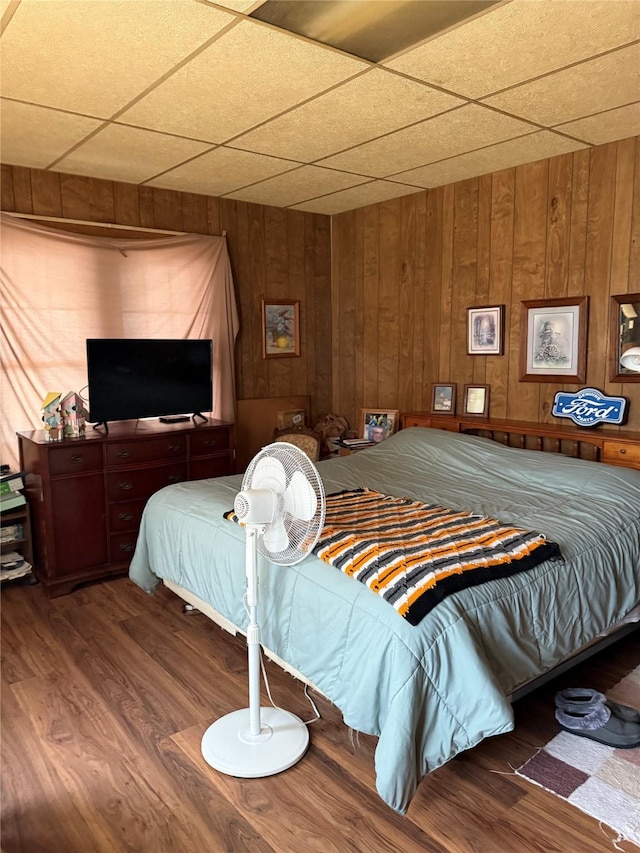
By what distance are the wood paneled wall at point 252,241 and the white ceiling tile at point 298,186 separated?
189 millimetres

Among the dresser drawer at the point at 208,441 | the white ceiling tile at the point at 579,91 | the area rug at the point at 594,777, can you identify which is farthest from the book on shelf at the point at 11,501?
the white ceiling tile at the point at 579,91

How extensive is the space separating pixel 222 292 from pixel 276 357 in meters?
0.69

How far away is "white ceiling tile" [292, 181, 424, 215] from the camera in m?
4.16

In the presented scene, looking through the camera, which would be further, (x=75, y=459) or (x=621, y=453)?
(x=75, y=459)

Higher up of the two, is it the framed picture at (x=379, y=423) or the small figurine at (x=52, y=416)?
the small figurine at (x=52, y=416)

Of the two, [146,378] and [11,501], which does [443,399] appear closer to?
[146,378]

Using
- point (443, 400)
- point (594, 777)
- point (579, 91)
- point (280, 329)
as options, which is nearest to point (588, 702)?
point (594, 777)

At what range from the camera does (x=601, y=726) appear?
7.12 feet

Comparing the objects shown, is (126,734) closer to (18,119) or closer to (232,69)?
(232,69)

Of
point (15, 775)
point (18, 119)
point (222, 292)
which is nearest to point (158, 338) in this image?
point (222, 292)

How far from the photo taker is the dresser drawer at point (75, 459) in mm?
3373

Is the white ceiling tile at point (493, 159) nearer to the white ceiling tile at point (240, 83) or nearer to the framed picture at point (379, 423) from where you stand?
the white ceiling tile at point (240, 83)

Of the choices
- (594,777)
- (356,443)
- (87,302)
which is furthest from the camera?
(356,443)

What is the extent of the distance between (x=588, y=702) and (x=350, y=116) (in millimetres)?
2684
